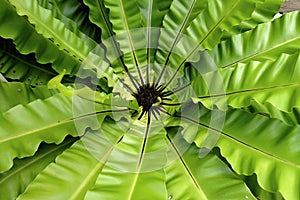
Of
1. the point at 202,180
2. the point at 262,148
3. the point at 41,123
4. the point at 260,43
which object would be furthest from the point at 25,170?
the point at 260,43

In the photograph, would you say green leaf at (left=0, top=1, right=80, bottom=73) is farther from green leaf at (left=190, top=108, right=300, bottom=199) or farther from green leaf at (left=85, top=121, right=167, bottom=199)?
green leaf at (left=190, top=108, right=300, bottom=199)

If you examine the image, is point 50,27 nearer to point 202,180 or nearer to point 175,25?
point 175,25

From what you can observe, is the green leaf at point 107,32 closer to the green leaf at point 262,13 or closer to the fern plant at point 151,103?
the fern plant at point 151,103

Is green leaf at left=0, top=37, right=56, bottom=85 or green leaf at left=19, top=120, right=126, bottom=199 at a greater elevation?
green leaf at left=0, top=37, right=56, bottom=85

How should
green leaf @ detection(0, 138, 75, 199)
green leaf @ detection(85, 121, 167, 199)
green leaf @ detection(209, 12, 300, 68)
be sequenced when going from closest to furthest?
green leaf @ detection(85, 121, 167, 199)
green leaf @ detection(0, 138, 75, 199)
green leaf @ detection(209, 12, 300, 68)

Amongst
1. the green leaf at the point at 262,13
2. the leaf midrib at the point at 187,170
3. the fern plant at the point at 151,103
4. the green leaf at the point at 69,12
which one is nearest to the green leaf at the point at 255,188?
the fern plant at the point at 151,103

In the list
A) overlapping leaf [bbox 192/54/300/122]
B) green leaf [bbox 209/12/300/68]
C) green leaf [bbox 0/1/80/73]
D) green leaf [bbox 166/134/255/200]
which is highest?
green leaf [bbox 0/1/80/73]

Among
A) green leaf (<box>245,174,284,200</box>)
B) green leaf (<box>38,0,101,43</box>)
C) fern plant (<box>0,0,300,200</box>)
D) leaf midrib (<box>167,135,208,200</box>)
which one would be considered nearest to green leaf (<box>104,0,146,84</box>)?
fern plant (<box>0,0,300,200</box>)
